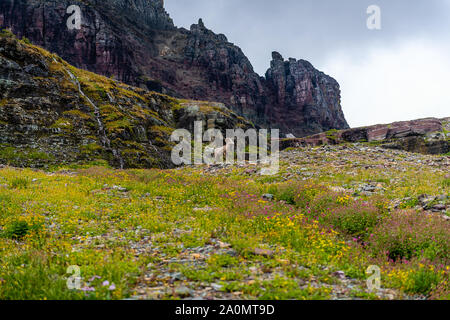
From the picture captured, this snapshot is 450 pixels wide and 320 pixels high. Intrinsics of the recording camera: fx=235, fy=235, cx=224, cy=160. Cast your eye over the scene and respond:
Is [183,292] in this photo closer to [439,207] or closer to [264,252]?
[264,252]

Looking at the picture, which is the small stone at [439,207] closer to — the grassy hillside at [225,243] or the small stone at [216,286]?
the grassy hillside at [225,243]

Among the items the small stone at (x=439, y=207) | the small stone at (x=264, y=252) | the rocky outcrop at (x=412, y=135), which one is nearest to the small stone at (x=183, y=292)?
the small stone at (x=264, y=252)

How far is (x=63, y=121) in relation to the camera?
36.8 meters

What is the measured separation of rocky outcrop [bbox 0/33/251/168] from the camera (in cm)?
3078

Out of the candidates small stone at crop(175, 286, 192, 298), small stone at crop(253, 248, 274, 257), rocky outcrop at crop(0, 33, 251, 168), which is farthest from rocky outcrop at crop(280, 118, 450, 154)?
small stone at crop(175, 286, 192, 298)

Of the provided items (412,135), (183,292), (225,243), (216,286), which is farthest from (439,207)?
(412,135)

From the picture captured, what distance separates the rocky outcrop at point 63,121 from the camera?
101 feet

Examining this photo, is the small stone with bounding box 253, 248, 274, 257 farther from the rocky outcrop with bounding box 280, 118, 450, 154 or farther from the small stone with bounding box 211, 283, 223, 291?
the rocky outcrop with bounding box 280, 118, 450, 154

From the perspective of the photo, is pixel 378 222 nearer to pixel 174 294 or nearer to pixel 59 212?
pixel 174 294

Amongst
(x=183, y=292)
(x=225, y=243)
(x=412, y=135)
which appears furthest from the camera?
(x=412, y=135)

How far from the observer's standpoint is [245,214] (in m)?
Result: 10.7
